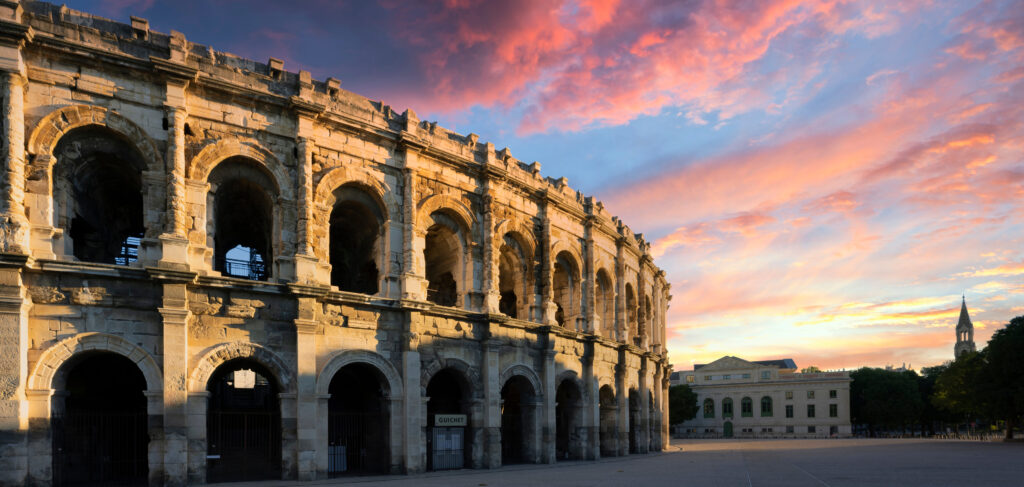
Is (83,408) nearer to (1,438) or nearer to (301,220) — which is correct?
(1,438)

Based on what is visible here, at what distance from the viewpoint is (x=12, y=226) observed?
47.4 ft

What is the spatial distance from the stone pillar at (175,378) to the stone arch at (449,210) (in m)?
7.46

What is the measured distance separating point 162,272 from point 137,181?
411 centimetres

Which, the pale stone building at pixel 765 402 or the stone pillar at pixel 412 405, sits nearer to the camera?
the stone pillar at pixel 412 405

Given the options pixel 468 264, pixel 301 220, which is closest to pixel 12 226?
pixel 301 220

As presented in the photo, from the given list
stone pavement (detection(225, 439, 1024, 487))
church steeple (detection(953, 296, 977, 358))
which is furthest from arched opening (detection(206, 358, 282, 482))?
church steeple (detection(953, 296, 977, 358))

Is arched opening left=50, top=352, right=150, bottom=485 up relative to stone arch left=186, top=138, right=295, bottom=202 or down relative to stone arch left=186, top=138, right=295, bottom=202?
down

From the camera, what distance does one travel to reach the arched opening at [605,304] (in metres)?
31.6

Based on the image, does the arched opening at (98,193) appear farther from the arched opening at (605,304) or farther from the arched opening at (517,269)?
the arched opening at (605,304)

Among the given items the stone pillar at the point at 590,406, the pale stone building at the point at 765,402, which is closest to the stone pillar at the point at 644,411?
the stone pillar at the point at 590,406

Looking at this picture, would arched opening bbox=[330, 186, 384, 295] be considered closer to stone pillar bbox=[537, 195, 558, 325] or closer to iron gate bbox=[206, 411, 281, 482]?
iron gate bbox=[206, 411, 281, 482]

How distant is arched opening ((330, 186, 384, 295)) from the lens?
20.8 m

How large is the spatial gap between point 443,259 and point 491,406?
5435mm

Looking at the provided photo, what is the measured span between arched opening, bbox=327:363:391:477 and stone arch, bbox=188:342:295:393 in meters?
2.20
